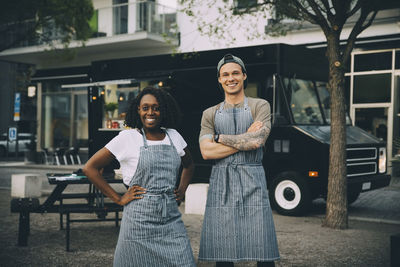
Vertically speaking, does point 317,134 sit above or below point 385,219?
above

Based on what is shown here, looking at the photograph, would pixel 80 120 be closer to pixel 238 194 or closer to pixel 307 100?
pixel 307 100

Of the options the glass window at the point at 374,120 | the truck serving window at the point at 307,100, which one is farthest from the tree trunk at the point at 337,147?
the glass window at the point at 374,120

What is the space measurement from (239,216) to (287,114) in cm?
522

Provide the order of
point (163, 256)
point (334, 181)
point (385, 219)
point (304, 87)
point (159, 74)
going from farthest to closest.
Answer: point (159, 74)
point (304, 87)
point (385, 219)
point (334, 181)
point (163, 256)

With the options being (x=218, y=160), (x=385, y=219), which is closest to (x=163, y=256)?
(x=218, y=160)

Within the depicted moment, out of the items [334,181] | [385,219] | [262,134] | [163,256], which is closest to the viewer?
[163,256]

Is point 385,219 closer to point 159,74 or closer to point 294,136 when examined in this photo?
point 294,136

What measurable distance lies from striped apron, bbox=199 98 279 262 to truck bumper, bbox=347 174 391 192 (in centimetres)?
524

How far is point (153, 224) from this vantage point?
2.91 meters

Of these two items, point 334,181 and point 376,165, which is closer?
point 334,181

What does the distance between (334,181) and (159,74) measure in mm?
4369

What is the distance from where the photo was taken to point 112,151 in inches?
117

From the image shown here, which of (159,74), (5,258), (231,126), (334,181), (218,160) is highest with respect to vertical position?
(159,74)

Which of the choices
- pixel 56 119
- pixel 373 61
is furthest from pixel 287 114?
pixel 56 119
